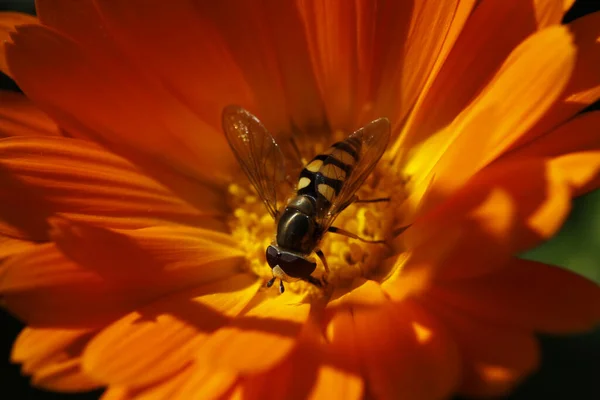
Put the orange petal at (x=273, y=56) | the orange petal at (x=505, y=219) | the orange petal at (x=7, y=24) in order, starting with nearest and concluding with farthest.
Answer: the orange petal at (x=505, y=219) < the orange petal at (x=7, y=24) < the orange petal at (x=273, y=56)

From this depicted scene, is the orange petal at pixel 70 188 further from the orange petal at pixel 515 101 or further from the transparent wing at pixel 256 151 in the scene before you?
the orange petal at pixel 515 101

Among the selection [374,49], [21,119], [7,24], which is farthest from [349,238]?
[7,24]

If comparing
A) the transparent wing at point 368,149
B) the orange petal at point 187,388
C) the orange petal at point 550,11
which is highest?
the orange petal at point 550,11

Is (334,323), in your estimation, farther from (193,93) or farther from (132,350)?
(193,93)


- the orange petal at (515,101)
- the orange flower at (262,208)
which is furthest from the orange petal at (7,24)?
the orange petal at (515,101)

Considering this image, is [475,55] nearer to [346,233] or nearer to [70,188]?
[346,233]

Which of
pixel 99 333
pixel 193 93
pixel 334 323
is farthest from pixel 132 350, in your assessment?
pixel 193 93
